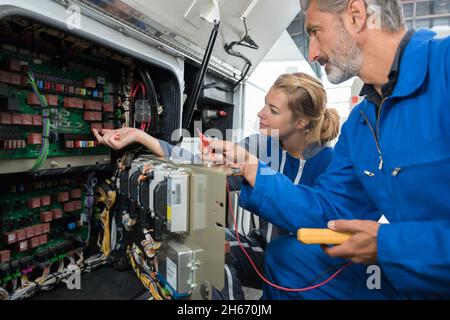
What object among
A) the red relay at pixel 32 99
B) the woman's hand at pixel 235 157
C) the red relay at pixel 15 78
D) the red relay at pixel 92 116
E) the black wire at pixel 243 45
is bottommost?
the woman's hand at pixel 235 157

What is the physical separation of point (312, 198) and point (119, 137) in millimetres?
804

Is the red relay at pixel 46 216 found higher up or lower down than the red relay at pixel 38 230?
higher up

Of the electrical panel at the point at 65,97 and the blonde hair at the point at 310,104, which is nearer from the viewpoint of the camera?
the electrical panel at the point at 65,97

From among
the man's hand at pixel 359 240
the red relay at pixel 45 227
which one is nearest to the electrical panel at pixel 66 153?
the red relay at pixel 45 227

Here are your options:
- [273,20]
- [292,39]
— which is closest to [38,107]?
[273,20]

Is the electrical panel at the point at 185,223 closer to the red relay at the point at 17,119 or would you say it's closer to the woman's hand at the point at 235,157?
the woman's hand at the point at 235,157

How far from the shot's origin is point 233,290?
3.17 ft

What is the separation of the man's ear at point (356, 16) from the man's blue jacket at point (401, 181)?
15cm

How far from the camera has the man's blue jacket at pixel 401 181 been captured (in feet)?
2.15

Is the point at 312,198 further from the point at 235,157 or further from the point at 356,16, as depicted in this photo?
the point at 356,16

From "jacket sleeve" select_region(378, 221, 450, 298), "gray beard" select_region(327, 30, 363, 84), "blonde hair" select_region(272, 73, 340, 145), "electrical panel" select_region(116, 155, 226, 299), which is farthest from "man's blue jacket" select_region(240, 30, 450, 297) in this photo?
"blonde hair" select_region(272, 73, 340, 145)

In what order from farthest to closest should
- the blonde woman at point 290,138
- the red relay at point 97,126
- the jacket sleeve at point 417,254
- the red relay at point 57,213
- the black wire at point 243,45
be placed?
the black wire at point 243,45 < the blonde woman at point 290,138 < the red relay at point 97,126 < the red relay at point 57,213 < the jacket sleeve at point 417,254

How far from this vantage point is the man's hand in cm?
68

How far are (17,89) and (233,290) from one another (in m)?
1.04
